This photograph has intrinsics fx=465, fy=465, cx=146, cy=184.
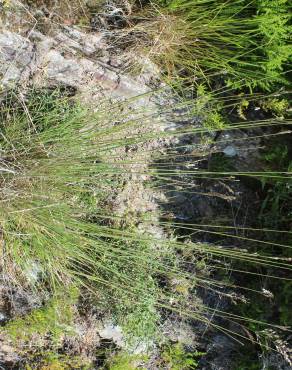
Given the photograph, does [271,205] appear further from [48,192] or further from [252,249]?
[48,192]

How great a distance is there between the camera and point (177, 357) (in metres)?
3.09

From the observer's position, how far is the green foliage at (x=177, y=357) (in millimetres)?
3072

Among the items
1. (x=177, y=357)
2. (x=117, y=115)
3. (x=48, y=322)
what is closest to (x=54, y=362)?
(x=48, y=322)

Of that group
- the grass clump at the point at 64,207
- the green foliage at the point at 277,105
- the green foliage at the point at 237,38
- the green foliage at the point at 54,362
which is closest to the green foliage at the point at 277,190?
the green foliage at the point at 277,105

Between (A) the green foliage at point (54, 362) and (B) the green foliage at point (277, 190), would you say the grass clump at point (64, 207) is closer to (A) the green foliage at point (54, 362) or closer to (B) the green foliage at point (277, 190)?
(A) the green foliage at point (54, 362)

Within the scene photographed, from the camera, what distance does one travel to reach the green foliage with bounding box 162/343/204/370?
3072mm

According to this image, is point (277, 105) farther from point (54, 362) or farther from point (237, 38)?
point (54, 362)

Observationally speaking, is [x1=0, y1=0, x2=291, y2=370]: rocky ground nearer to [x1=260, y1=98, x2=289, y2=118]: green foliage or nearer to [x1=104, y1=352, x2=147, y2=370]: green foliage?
[x1=104, y1=352, x2=147, y2=370]: green foliage

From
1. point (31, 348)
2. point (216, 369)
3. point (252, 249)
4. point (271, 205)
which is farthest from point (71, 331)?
point (271, 205)

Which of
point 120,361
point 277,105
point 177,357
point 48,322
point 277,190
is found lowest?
point 177,357

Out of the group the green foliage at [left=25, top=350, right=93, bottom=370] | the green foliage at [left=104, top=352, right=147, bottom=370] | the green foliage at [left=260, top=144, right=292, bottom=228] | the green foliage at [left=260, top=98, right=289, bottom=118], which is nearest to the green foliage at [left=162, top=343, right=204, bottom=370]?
the green foliage at [left=104, top=352, right=147, bottom=370]

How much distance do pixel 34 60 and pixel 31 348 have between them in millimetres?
1751

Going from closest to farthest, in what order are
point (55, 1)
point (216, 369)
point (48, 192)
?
point (48, 192), point (55, 1), point (216, 369)

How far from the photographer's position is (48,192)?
95.9 inches
